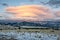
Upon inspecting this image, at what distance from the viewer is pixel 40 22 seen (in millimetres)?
2471

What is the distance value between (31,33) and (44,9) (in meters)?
0.40

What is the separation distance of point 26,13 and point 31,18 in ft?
0.34

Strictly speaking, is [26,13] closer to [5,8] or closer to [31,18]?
[31,18]

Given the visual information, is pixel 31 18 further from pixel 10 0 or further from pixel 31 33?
pixel 10 0

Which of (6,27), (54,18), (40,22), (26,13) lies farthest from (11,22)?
(54,18)

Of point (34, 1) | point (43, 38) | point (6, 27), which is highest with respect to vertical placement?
point (34, 1)

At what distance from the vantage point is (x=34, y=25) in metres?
2.47

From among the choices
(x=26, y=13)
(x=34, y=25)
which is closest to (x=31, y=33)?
(x=34, y=25)

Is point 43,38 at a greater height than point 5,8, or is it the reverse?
point 5,8

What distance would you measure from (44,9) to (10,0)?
0.51 m

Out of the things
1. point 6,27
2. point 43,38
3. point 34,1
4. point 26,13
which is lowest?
point 43,38

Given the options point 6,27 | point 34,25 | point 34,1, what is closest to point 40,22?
point 34,25

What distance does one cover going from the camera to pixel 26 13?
250cm

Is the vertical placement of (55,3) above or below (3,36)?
above
